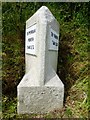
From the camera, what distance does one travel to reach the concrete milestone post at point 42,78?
149 inches

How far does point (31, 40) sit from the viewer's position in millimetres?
4137

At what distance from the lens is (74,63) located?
15.7 ft

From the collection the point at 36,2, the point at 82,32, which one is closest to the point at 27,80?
the point at 82,32

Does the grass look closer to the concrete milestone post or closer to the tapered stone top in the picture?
the concrete milestone post

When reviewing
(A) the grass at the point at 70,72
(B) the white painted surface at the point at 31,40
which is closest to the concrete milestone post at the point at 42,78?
(B) the white painted surface at the point at 31,40

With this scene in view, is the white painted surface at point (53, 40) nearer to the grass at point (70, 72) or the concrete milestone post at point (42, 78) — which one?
the concrete milestone post at point (42, 78)

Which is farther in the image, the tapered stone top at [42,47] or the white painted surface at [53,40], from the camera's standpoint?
the white painted surface at [53,40]

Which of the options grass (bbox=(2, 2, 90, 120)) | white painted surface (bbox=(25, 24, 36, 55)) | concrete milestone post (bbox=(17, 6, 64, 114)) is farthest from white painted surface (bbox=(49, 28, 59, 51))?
grass (bbox=(2, 2, 90, 120))

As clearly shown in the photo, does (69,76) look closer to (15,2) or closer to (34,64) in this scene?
(34,64)

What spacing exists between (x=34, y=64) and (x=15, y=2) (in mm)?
2014

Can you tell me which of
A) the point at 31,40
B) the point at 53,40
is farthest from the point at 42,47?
the point at 31,40

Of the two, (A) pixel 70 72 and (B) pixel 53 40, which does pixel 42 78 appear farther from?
(A) pixel 70 72

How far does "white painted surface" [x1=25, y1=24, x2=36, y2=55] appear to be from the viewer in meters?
3.97

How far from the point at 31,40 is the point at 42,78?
25.2 inches
